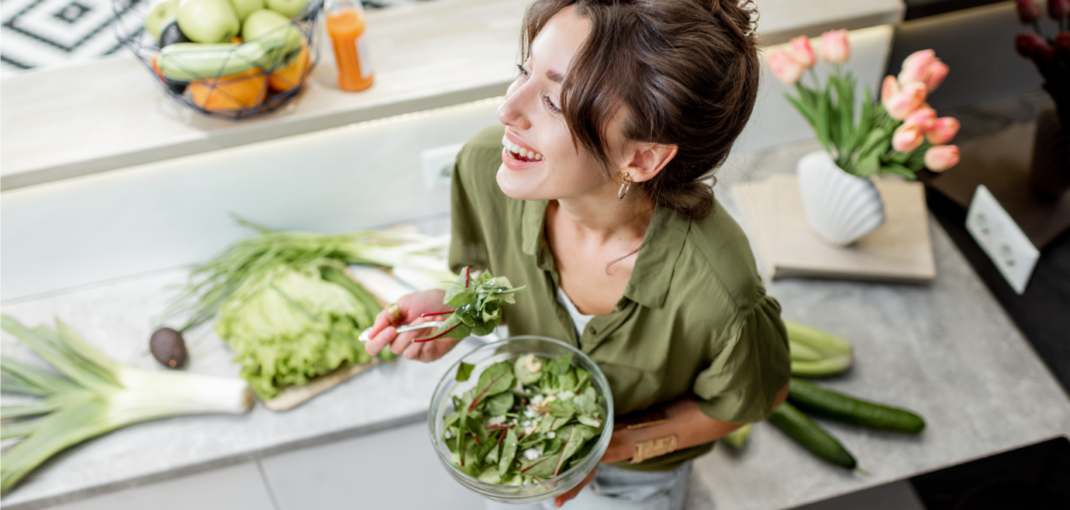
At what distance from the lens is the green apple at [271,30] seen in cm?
117

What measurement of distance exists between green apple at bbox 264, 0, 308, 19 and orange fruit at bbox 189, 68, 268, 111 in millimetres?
109

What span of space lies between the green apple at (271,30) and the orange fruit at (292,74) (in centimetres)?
5

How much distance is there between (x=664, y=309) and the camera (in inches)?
38.0

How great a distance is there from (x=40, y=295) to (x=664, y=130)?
1.38 meters

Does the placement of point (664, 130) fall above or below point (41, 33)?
above

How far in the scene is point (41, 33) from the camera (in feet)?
4.83

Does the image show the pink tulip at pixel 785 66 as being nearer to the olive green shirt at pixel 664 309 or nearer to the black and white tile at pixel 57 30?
the olive green shirt at pixel 664 309

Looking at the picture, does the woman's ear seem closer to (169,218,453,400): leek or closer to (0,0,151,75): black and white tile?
(169,218,453,400): leek

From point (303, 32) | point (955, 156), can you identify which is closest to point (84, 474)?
point (303, 32)

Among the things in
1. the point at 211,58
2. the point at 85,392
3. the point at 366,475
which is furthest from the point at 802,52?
the point at 85,392

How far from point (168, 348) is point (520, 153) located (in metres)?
0.87

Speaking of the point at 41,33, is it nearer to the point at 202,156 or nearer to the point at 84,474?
the point at 202,156

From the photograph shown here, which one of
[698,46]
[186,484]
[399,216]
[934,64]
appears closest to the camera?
[698,46]

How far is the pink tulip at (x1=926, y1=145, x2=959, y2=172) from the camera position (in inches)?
46.5
